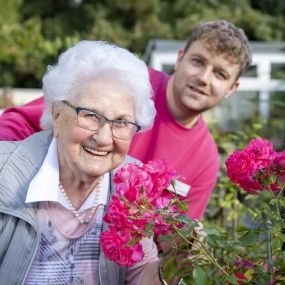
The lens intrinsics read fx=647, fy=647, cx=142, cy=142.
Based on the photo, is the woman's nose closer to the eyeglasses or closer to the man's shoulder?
the eyeglasses

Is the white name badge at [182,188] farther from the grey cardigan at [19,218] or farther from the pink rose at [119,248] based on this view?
the pink rose at [119,248]

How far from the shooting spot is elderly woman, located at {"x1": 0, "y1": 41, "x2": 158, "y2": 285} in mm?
2217

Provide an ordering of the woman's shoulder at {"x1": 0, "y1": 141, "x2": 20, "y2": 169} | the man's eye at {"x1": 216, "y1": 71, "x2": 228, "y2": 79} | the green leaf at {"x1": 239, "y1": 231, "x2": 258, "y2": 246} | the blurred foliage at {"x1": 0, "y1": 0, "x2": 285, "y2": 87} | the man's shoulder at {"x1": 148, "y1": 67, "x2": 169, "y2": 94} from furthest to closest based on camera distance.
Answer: the blurred foliage at {"x1": 0, "y1": 0, "x2": 285, "y2": 87}, the man's shoulder at {"x1": 148, "y1": 67, "x2": 169, "y2": 94}, the man's eye at {"x1": 216, "y1": 71, "x2": 228, "y2": 79}, the woman's shoulder at {"x1": 0, "y1": 141, "x2": 20, "y2": 169}, the green leaf at {"x1": 239, "y1": 231, "x2": 258, "y2": 246}

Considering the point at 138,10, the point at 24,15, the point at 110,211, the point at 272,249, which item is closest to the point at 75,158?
the point at 110,211

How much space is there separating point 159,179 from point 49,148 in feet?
2.23

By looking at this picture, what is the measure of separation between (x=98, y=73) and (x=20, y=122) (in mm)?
742

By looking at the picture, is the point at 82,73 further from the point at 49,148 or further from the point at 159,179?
the point at 159,179

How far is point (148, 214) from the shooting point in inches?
70.6

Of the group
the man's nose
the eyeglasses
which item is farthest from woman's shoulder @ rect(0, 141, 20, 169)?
the man's nose

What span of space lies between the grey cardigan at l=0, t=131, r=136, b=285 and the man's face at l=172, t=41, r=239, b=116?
101 cm

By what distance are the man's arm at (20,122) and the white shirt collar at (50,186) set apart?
0.41 metres

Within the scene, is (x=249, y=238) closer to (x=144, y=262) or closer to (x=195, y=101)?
(x=144, y=262)

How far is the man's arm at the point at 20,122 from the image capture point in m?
2.77

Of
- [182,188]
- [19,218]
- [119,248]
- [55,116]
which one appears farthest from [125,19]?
[119,248]
